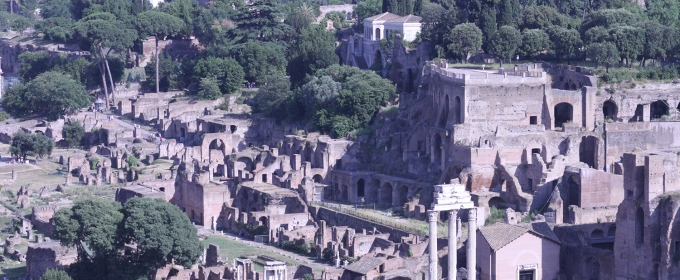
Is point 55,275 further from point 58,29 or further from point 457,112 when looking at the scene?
point 58,29

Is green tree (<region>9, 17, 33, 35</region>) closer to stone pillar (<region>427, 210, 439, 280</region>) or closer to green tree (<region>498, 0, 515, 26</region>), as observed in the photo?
green tree (<region>498, 0, 515, 26</region>)

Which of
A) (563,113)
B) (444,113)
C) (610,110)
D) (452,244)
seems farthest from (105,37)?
(452,244)

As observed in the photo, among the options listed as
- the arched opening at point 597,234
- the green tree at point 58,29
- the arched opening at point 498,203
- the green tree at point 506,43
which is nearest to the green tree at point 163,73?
the green tree at point 58,29

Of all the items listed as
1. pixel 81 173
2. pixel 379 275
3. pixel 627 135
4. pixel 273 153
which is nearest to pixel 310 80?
pixel 273 153

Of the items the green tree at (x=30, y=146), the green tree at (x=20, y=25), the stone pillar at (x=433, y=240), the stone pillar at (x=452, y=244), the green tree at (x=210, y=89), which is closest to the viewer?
the stone pillar at (x=452, y=244)

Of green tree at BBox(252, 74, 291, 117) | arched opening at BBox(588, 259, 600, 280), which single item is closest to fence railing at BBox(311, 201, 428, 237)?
arched opening at BBox(588, 259, 600, 280)

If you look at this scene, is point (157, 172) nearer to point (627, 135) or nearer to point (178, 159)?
point (178, 159)

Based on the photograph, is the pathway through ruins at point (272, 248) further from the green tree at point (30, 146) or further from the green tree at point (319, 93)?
the green tree at point (30, 146)
